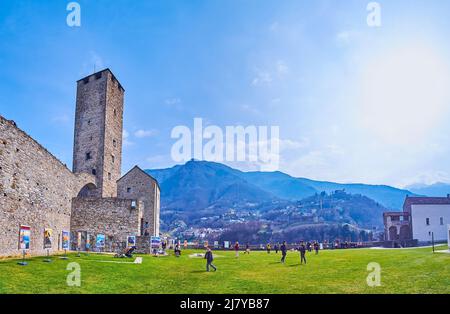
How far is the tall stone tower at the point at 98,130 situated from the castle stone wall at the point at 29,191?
435 inches

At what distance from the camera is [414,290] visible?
17969 millimetres

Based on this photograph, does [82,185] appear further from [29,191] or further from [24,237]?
[24,237]

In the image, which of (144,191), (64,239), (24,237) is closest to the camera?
(24,237)

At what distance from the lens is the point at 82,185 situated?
47.0m

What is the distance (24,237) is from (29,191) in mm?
3781

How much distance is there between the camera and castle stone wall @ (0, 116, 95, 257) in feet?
84.0


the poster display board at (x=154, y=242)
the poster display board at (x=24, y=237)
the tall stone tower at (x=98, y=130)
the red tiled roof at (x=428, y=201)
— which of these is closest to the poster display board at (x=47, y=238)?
the poster display board at (x=24, y=237)

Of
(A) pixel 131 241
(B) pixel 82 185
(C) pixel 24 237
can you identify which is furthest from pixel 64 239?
(C) pixel 24 237

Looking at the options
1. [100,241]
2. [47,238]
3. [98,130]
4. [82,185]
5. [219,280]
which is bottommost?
[219,280]

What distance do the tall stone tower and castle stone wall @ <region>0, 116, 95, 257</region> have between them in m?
11.0

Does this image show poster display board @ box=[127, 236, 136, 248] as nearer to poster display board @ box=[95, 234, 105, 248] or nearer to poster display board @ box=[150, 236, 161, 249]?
poster display board @ box=[150, 236, 161, 249]

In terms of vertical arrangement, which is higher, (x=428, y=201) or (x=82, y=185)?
(x=82, y=185)
